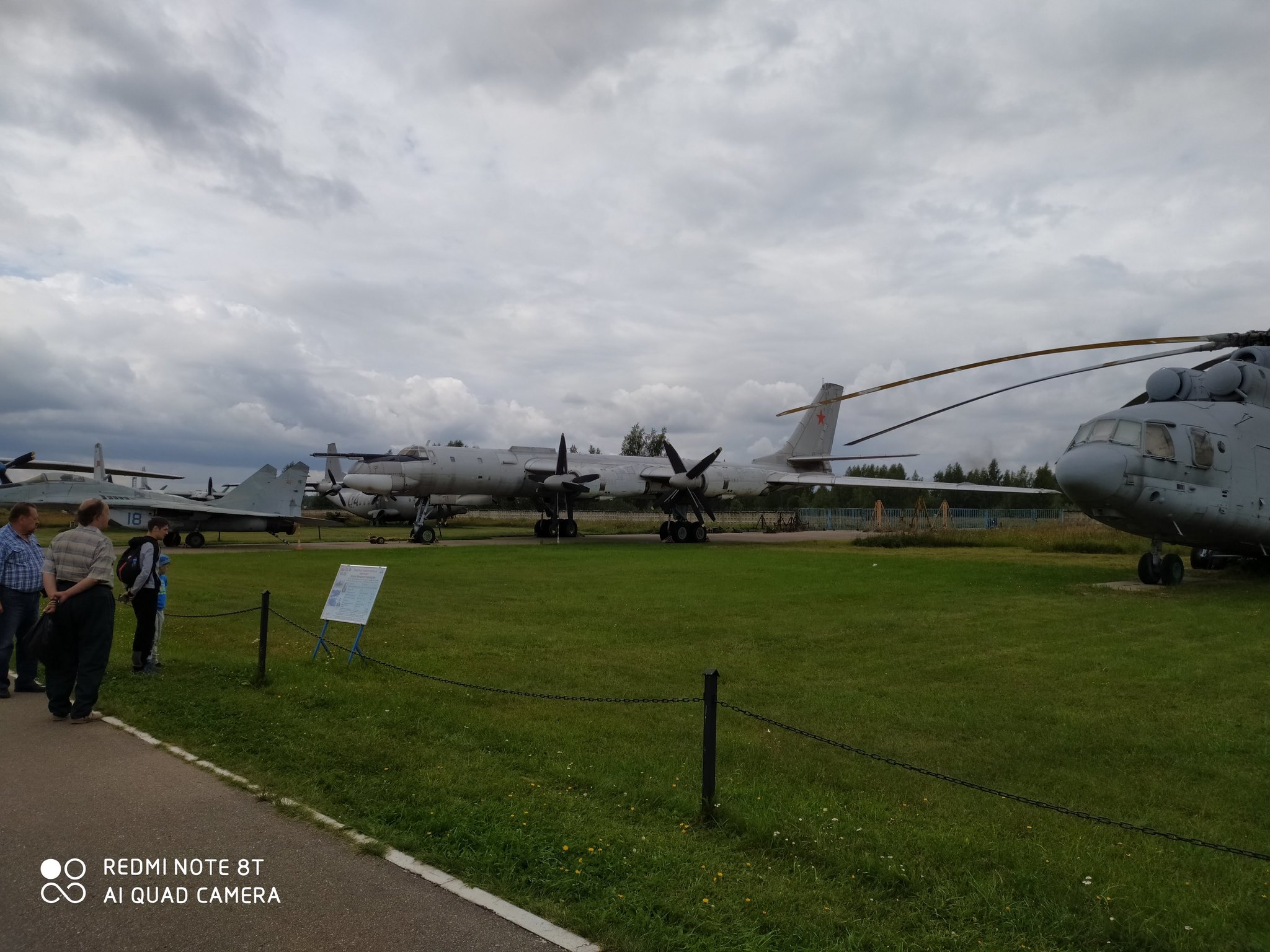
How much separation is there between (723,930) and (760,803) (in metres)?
1.60

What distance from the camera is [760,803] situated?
17.0 ft

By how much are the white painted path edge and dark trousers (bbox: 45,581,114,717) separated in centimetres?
218

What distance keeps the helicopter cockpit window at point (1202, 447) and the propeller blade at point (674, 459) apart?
19590mm

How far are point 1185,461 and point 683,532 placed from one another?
72.5ft

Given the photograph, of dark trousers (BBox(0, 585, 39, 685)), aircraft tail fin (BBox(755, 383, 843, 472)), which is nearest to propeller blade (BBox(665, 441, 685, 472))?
aircraft tail fin (BBox(755, 383, 843, 472))

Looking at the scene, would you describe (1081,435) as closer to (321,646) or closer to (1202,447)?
(1202,447)

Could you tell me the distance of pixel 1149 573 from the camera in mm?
16188

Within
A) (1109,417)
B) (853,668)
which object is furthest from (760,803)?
(1109,417)

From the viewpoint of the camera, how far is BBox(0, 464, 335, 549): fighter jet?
2877 cm

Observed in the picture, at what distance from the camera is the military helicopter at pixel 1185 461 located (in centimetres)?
1488

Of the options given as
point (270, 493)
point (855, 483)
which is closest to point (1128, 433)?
point (855, 483)

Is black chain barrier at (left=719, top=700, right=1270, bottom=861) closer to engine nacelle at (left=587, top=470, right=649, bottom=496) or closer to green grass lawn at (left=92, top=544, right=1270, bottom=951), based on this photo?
green grass lawn at (left=92, top=544, right=1270, bottom=951)

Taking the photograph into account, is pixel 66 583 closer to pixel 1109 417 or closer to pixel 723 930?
pixel 723 930

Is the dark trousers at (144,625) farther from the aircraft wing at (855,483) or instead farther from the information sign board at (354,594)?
the aircraft wing at (855,483)
